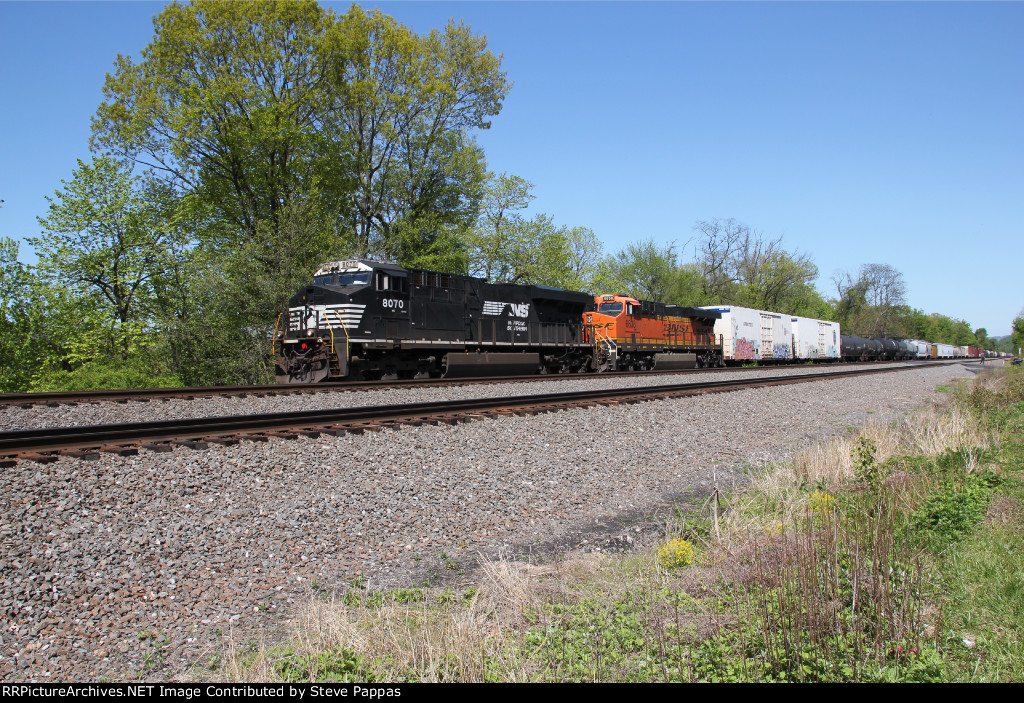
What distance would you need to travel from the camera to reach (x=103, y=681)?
10.3 ft

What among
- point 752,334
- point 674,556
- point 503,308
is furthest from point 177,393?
point 752,334

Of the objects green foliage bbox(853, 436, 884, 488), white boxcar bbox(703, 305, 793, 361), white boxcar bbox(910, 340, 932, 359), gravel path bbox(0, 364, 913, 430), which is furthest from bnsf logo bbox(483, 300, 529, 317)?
white boxcar bbox(910, 340, 932, 359)

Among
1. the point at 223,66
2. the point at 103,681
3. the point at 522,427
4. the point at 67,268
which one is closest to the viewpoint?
the point at 103,681

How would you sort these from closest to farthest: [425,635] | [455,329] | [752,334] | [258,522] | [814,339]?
[425,635] → [258,522] → [455,329] → [752,334] → [814,339]

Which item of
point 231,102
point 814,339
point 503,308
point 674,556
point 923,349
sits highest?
point 231,102

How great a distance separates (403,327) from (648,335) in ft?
47.6

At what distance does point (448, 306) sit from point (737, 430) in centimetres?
1028

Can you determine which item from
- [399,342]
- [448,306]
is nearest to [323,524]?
[399,342]

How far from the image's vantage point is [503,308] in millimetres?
20812

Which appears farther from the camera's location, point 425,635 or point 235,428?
point 235,428

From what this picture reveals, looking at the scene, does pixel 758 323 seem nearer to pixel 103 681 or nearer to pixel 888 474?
pixel 888 474

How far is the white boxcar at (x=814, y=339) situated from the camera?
4110 cm

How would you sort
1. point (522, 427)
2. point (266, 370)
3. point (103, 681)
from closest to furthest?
point (103, 681) < point (522, 427) < point (266, 370)

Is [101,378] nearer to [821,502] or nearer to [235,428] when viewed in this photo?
[235,428]
